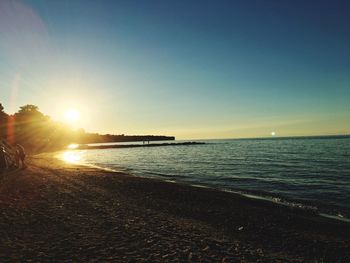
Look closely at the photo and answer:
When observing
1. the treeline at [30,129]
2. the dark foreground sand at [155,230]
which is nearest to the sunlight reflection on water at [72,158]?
the treeline at [30,129]

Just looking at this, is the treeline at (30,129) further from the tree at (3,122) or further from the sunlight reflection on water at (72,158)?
the sunlight reflection on water at (72,158)

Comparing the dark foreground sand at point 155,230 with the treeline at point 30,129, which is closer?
the dark foreground sand at point 155,230

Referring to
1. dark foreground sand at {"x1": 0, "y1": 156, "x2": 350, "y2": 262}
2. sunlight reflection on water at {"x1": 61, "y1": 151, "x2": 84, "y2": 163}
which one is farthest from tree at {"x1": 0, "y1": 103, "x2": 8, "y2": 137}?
dark foreground sand at {"x1": 0, "y1": 156, "x2": 350, "y2": 262}

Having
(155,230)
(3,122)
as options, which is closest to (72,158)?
(3,122)

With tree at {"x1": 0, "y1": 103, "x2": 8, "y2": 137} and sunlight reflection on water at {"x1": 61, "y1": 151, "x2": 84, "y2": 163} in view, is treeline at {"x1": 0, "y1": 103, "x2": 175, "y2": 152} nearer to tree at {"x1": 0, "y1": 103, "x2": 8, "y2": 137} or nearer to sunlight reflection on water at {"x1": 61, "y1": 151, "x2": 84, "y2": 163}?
tree at {"x1": 0, "y1": 103, "x2": 8, "y2": 137}

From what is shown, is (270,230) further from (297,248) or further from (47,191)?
(47,191)

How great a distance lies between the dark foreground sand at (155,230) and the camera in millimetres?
9289

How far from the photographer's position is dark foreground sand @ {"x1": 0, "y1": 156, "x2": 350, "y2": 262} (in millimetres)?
9289

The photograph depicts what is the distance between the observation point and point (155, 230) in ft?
38.9

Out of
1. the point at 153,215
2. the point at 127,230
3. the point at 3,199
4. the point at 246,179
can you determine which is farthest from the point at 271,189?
the point at 3,199

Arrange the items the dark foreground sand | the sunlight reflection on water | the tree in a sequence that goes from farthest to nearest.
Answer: the tree < the sunlight reflection on water < the dark foreground sand

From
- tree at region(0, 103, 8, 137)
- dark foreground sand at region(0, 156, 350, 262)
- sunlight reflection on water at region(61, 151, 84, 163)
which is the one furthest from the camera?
tree at region(0, 103, 8, 137)

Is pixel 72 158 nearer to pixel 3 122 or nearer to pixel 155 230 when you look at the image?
pixel 3 122

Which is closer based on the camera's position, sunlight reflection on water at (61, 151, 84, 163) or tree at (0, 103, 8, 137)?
sunlight reflection on water at (61, 151, 84, 163)
